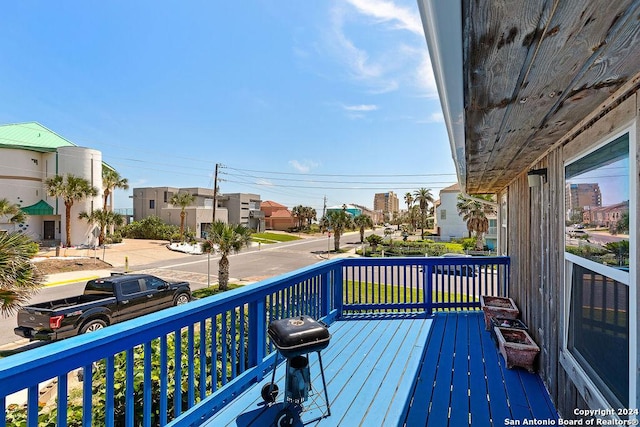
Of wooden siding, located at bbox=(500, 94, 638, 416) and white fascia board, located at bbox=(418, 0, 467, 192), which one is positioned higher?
white fascia board, located at bbox=(418, 0, 467, 192)

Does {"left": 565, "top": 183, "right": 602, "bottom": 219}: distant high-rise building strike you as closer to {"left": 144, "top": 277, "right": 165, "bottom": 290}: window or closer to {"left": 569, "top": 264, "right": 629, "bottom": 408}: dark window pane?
{"left": 569, "top": 264, "right": 629, "bottom": 408}: dark window pane

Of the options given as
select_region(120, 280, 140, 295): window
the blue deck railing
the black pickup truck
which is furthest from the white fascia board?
select_region(120, 280, 140, 295): window

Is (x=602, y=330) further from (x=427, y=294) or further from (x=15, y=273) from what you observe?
(x=15, y=273)

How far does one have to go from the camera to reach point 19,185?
22.3 meters

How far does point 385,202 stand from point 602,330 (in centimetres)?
15242

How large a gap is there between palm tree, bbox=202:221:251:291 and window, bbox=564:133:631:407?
12.4 meters

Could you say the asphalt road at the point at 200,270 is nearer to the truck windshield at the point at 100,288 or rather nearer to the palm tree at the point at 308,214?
the truck windshield at the point at 100,288

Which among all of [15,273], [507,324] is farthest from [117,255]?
[507,324]

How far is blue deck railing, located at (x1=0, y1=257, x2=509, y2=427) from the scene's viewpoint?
1202mm

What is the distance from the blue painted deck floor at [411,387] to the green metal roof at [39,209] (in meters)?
28.2

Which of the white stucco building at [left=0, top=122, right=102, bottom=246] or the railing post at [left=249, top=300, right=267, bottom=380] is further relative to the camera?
the white stucco building at [left=0, top=122, right=102, bottom=246]

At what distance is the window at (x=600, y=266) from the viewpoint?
56.7 inches

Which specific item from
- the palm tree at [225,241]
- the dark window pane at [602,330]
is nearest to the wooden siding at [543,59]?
the dark window pane at [602,330]

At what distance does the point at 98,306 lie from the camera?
7070 mm
